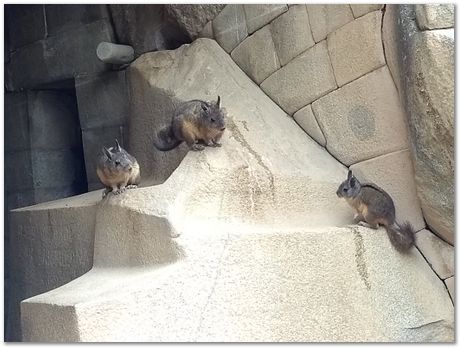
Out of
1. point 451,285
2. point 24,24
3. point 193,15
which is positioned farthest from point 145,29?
point 451,285

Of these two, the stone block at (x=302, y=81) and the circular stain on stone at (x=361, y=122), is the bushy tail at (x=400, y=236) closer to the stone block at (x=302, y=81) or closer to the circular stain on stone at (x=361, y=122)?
the circular stain on stone at (x=361, y=122)

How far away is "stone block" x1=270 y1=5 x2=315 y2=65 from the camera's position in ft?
20.1

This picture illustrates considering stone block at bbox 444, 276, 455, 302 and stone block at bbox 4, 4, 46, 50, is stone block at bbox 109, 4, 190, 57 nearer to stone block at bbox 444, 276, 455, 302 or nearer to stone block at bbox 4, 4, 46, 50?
stone block at bbox 4, 4, 46, 50

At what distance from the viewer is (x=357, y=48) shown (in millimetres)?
5836

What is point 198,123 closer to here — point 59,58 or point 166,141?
point 166,141

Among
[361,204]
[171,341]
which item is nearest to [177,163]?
[361,204]

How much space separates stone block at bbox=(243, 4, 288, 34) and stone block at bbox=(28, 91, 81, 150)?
2.47 m

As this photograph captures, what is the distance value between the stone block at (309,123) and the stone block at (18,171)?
3.02m

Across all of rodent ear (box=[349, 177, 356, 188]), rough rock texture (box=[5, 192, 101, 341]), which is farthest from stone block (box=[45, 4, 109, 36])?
rodent ear (box=[349, 177, 356, 188])

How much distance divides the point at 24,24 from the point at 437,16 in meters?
4.42

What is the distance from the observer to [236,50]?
6.55 meters

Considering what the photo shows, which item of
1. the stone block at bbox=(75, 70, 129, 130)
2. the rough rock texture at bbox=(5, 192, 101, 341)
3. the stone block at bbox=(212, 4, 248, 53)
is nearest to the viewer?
the rough rock texture at bbox=(5, 192, 101, 341)

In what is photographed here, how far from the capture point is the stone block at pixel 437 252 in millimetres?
5516

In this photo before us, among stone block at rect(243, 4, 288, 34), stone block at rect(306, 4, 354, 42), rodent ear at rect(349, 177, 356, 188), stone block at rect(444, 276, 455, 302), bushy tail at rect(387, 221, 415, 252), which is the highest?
stone block at rect(243, 4, 288, 34)
